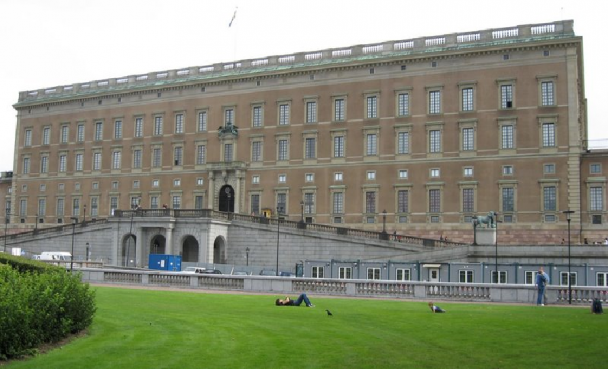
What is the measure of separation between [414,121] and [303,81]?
12.7 m

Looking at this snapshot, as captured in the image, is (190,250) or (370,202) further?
(190,250)

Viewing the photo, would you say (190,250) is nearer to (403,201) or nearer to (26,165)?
(403,201)

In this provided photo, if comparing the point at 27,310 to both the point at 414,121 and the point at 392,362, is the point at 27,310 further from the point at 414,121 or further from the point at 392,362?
the point at 414,121

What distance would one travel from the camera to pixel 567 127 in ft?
199

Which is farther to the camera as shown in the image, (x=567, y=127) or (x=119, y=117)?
(x=119, y=117)

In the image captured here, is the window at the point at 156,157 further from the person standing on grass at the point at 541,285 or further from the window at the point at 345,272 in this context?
the person standing on grass at the point at 541,285

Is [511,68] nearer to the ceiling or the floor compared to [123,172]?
nearer to the ceiling

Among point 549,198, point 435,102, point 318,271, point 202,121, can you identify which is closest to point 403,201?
point 435,102

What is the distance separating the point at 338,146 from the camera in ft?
233

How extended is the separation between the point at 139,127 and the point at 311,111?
72.3ft

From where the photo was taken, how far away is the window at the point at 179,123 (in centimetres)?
7981

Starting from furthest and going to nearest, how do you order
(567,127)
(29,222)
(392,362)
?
(29,222) → (567,127) → (392,362)

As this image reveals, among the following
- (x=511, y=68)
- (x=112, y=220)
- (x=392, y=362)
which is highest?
(x=511, y=68)

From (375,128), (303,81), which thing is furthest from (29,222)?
(375,128)
